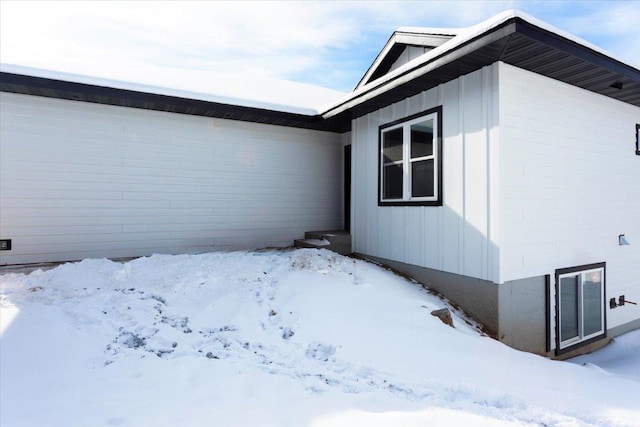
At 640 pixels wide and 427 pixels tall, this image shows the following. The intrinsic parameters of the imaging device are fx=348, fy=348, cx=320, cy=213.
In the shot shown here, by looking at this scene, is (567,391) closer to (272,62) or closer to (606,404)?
(606,404)

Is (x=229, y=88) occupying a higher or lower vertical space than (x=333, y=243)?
higher

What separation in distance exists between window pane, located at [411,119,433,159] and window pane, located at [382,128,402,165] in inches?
11.3

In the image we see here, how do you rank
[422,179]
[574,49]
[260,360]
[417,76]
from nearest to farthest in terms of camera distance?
[260,360] < [574,49] < [417,76] < [422,179]

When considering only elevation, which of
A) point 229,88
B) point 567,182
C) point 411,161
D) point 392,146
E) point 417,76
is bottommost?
point 567,182

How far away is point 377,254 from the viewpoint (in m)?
6.62

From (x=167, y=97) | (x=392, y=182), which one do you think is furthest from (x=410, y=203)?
(x=167, y=97)

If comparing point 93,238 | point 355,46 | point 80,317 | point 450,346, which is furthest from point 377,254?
point 355,46

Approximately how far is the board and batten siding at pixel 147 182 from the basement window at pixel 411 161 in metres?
2.46

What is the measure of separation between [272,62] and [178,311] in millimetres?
10074

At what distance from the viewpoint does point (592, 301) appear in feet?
18.5

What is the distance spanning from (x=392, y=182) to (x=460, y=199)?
A: 5.11 ft

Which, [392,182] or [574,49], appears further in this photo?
[392,182]

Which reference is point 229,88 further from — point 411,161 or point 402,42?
point 411,161

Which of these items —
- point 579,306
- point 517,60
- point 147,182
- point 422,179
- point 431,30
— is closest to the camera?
point 517,60
